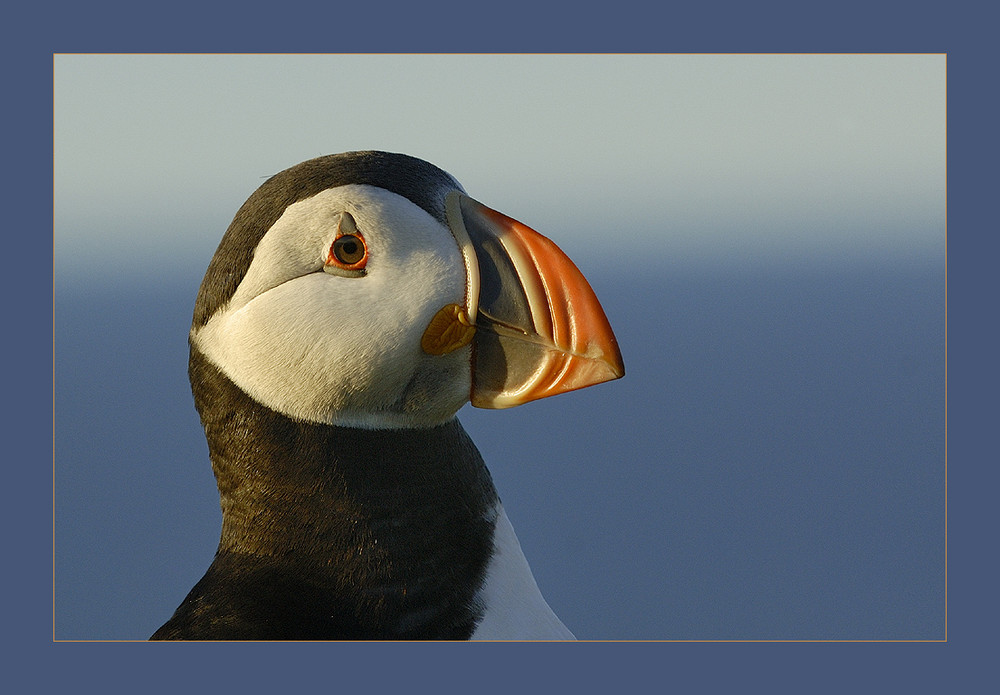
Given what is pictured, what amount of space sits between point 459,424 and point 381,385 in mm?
416

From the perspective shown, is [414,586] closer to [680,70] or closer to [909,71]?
[680,70]

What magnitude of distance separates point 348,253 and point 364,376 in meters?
0.33

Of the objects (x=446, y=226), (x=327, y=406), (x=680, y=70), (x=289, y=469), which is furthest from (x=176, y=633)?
(x=680, y=70)

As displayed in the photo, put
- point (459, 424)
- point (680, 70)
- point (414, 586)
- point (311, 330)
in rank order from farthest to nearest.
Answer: point (680, 70), point (459, 424), point (414, 586), point (311, 330)

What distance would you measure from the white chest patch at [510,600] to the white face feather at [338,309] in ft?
2.01

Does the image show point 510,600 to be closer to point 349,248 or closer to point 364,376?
point 364,376

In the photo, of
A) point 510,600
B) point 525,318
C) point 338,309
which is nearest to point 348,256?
point 338,309

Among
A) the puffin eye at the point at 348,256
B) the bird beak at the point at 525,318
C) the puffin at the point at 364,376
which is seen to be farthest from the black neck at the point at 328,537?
the puffin eye at the point at 348,256

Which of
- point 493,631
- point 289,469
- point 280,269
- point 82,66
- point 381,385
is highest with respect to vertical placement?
point 82,66

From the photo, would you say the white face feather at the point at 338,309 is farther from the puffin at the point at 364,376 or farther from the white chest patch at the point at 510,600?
the white chest patch at the point at 510,600

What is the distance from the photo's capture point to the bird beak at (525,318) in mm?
2982

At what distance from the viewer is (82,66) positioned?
3.97 meters

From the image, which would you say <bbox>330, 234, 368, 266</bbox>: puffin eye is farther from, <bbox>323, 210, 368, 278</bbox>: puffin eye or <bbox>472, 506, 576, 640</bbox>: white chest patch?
<bbox>472, 506, 576, 640</bbox>: white chest patch

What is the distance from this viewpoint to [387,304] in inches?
114
